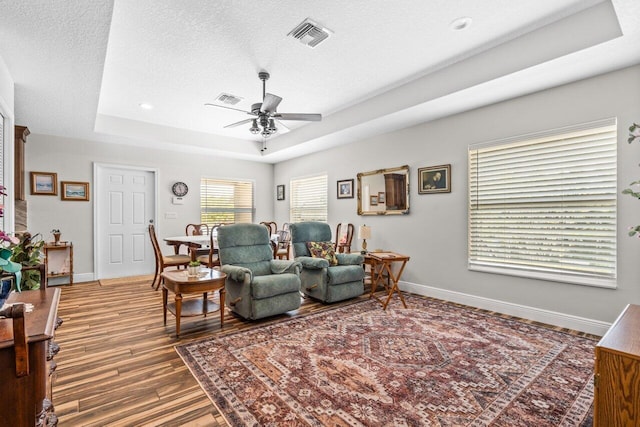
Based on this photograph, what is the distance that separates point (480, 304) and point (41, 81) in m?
5.53

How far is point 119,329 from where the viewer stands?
320 cm

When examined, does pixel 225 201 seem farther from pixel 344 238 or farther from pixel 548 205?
pixel 548 205

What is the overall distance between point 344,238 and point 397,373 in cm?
340

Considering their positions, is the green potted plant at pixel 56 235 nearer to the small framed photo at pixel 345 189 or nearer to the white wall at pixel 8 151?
the white wall at pixel 8 151

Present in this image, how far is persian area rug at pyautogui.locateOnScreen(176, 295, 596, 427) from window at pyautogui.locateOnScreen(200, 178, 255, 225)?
14.0 feet

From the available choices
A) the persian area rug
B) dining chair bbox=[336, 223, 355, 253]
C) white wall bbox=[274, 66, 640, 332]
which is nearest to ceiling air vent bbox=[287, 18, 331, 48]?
white wall bbox=[274, 66, 640, 332]

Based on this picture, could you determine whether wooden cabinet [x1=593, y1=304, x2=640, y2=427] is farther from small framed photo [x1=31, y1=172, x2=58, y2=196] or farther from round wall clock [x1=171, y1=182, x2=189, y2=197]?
Result: small framed photo [x1=31, y1=172, x2=58, y2=196]

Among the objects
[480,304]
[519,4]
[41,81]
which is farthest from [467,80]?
[41,81]

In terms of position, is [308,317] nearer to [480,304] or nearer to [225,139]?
[480,304]

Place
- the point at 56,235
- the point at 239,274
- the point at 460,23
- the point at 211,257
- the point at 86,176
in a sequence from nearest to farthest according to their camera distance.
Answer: the point at 460,23 < the point at 239,274 < the point at 211,257 < the point at 56,235 < the point at 86,176

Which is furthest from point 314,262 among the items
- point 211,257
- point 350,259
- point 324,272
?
point 211,257

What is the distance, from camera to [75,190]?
17.8 ft

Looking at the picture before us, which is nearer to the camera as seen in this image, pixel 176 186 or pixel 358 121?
pixel 358 121

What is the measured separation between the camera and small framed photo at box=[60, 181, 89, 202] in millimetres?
5340
